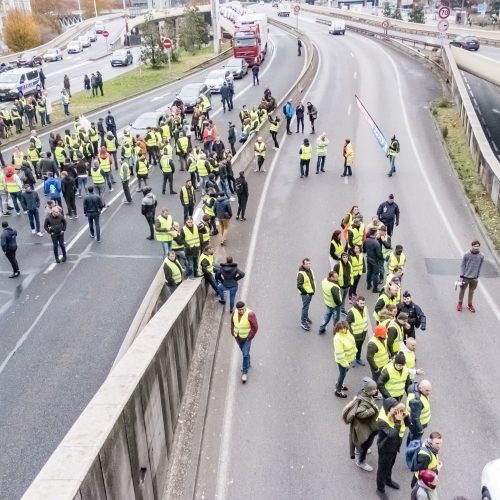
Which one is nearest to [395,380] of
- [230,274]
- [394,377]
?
[394,377]

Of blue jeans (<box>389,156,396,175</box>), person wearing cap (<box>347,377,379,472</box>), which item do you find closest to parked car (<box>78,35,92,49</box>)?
blue jeans (<box>389,156,396,175</box>)

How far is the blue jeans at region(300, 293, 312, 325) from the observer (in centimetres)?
1181

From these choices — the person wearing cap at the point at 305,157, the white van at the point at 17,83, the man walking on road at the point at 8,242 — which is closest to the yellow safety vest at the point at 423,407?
the man walking on road at the point at 8,242

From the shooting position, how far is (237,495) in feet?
26.9

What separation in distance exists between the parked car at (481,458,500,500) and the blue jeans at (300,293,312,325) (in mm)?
4780

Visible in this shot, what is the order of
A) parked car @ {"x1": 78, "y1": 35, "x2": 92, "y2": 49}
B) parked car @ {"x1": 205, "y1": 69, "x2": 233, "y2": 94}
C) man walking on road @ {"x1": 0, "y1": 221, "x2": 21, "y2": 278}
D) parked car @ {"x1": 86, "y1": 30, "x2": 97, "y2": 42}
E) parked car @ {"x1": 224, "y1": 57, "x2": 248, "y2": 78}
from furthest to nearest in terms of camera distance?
parked car @ {"x1": 86, "y1": 30, "x2": 97, "y2": 42}
parked car @ {"x1": 78, "y1": 35, "x2": 92, "y2": 49}
parked car @ {"x1": 224, "y1": 57, "x2": 248, "y2": 78}
parked car @ {"x1": 205, "y1": 69, "x2": 233, "y2": 94}
man walking on road @ {"x1": 0, "y1": 221, "x2": 21, "y2": 278}

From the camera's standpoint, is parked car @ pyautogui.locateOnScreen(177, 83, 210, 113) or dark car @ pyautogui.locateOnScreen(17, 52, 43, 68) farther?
dark car @ pyautogui.locateOnScreen(17, 52, 43, 68)

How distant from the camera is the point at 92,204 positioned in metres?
16.4

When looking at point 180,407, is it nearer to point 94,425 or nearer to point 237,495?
point 237,495

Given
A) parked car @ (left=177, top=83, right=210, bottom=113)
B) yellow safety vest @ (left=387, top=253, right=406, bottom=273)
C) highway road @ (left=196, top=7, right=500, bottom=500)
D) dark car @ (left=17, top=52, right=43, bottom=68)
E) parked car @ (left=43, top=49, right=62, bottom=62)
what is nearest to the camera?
highway road @ (left=196, top=7, right=500, bottom=500)

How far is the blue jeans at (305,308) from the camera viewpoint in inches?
465

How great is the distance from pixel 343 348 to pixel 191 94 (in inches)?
1102

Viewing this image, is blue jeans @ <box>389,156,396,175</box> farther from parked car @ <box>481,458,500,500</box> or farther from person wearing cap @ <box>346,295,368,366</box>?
parked car @ <box>481,458,500,500</box>

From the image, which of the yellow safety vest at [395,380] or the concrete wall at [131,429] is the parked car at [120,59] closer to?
the concrete wall at [131,429]
